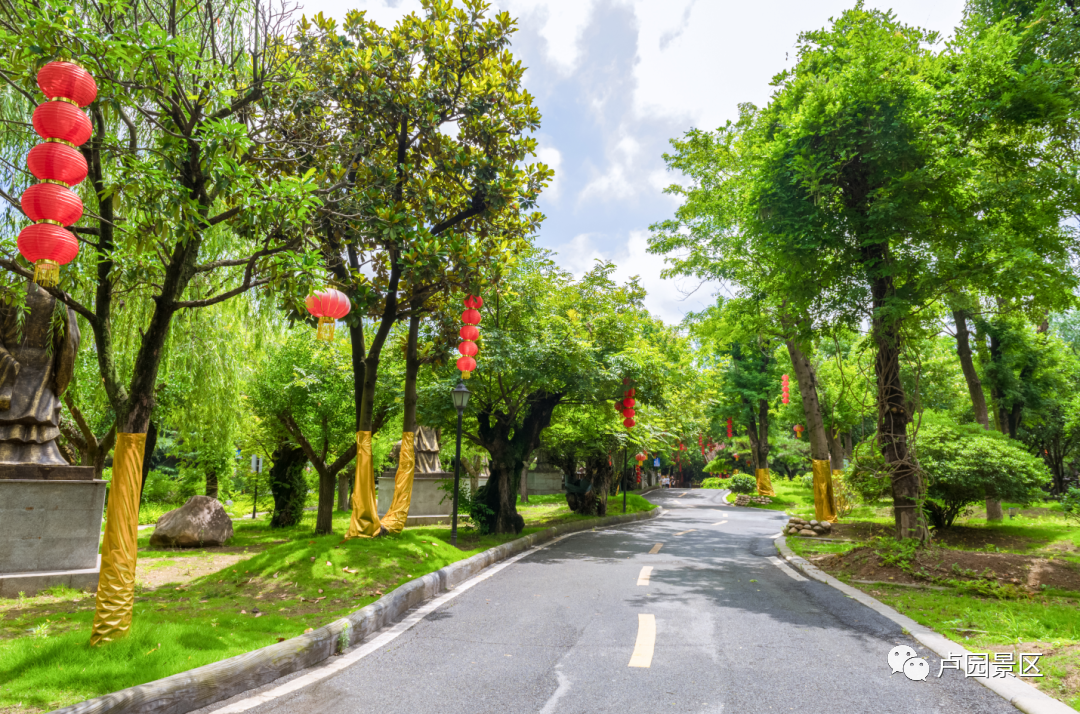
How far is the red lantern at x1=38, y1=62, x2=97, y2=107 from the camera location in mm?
4672

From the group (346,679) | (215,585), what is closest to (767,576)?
(346,679)

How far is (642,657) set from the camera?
17.6 ft

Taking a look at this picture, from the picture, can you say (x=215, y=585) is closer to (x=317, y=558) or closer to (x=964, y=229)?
(x=317, y=558)

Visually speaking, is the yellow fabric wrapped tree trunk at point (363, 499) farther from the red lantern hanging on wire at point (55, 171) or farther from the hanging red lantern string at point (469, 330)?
the red lantern hanging on wire at point (55, 171)

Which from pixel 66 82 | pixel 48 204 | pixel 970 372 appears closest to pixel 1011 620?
pixel 48 204

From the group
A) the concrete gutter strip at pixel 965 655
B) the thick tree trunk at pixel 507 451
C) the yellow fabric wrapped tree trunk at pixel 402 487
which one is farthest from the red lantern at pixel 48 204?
the thick tree trunk at pixel 507 451

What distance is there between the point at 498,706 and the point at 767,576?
6.84m

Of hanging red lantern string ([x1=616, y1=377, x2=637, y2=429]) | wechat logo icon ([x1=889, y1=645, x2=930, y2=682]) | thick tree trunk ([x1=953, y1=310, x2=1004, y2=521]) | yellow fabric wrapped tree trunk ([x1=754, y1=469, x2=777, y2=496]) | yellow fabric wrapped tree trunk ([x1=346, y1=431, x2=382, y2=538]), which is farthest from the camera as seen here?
yellow fabric wrapped tree trunk ([x1=754, y1=469, x2=777, y2=496])

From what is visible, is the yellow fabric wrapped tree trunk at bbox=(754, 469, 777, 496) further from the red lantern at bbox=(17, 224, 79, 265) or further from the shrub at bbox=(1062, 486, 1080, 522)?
the red lantern at bbox=(17, 224, 79, 265)

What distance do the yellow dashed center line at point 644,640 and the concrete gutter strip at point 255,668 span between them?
Result: 2.69 meters

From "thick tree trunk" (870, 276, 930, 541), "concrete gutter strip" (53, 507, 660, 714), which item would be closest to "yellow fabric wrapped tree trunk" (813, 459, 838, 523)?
"thick tree trunk" (870, 276, 930, 541)

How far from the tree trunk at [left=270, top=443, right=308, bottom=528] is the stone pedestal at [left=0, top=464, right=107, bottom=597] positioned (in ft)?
35.6

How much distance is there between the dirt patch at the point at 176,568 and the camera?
8.91 metres

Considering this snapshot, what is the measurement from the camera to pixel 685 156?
19906 mm
